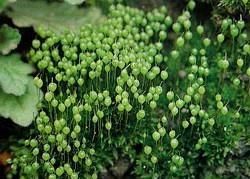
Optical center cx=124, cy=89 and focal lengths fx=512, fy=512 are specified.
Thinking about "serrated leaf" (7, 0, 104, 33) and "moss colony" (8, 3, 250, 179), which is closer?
"moss colony" (8, 3, 250, 179)

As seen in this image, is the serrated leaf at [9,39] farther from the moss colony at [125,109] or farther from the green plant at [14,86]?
the moss colony at [125,109]

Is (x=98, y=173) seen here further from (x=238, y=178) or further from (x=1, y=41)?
(x=1, y=41)

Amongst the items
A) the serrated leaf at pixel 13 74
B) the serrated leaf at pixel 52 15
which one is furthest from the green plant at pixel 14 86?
the serrated leaf at pixel 52 15

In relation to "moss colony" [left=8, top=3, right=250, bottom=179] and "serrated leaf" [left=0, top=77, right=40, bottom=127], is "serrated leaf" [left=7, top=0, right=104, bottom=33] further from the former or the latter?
"serrated leaf" [left=0, top=77, right=40, bottom=127]

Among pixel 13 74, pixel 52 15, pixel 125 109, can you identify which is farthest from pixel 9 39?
pixel 125 109

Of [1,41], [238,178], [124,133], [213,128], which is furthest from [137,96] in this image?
[1,41]

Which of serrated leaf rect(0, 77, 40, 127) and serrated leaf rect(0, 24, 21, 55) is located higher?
serrated leaf rect(0, 24, 21, 55)

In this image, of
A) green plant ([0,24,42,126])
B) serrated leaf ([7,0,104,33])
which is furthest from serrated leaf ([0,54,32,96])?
serrated leaf ([7,0,104,33])

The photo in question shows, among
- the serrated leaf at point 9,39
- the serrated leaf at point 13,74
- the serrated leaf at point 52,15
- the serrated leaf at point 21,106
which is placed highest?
the serrated leaf at point 52,15
